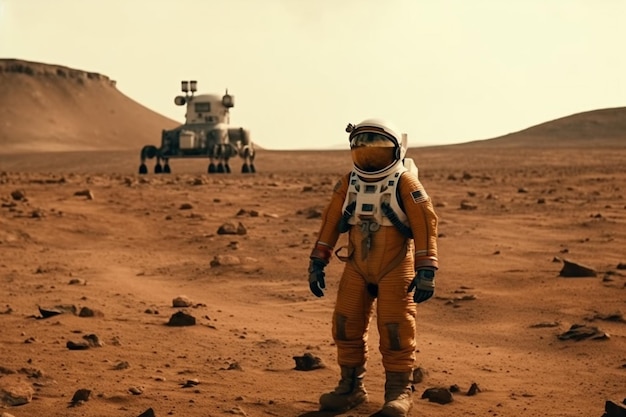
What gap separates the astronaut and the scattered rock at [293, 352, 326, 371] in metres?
1.04

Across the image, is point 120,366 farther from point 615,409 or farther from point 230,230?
point 230,230

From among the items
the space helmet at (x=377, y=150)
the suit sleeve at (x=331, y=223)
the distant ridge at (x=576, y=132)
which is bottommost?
the suit sleeve at (x=331, y=223)

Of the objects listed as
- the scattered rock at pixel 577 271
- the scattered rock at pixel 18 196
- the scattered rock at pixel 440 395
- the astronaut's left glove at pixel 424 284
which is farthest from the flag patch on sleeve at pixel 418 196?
the scattered rock at pixel 18 196

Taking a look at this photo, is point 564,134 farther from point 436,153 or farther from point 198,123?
point 198,123

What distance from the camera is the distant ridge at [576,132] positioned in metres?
77.6

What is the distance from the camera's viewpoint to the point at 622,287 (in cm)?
1044

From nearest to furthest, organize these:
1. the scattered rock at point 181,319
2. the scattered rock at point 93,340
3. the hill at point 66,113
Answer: the scattered rock at point 93,340
the scattered rock at point 181,319
the hill at point 66,113

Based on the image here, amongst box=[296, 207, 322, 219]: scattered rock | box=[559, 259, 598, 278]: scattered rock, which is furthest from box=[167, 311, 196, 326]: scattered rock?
box=[296, 207, 322, 219]: scattered rock

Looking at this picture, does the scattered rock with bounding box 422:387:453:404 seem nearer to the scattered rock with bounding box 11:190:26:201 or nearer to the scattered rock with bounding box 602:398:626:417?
the scattered rock with bounding box 602:398:626:417

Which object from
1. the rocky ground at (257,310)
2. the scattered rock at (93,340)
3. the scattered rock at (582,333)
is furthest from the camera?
the scattered rock at (582,333)

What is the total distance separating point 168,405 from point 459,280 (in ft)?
19.6

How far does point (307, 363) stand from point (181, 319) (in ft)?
5.82

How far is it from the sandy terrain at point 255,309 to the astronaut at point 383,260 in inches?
11.7

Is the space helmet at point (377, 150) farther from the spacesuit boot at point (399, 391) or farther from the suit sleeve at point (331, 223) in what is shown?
the spacesuit boot at point (399, 391)
